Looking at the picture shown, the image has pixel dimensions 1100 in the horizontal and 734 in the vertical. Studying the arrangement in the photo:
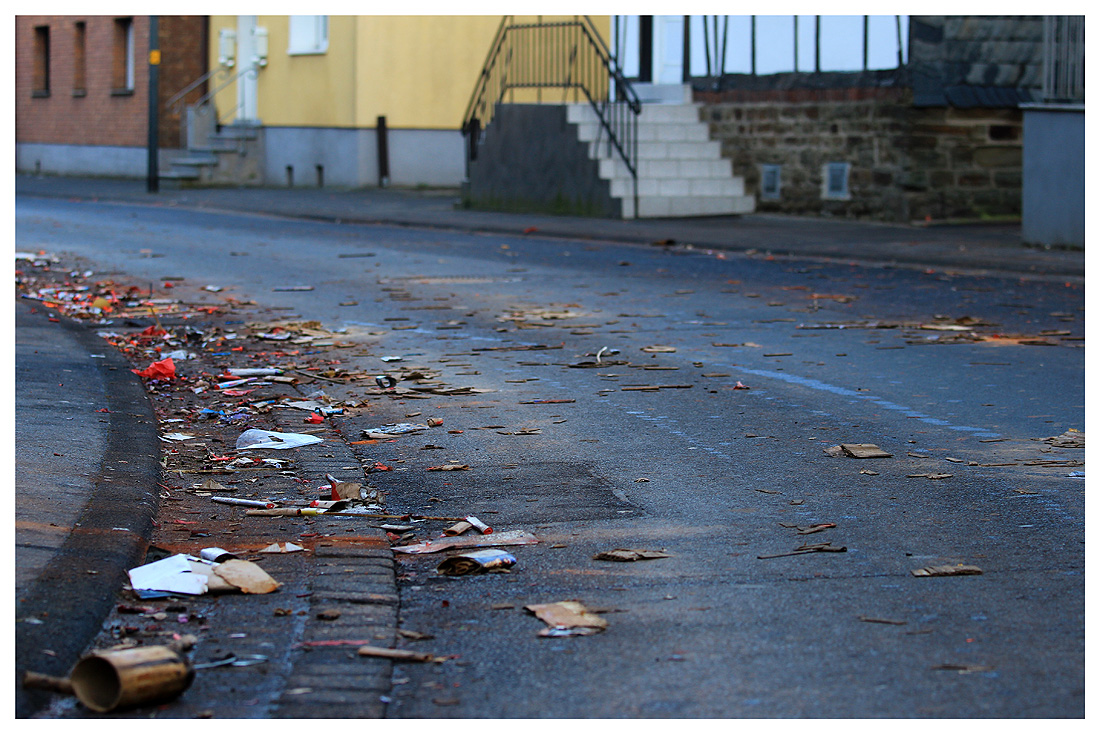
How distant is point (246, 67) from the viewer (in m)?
34.7

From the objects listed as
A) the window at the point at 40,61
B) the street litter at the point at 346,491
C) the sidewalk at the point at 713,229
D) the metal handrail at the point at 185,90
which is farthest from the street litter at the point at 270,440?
the window at the point at 40,61

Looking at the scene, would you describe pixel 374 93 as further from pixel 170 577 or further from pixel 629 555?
pixel 170 577

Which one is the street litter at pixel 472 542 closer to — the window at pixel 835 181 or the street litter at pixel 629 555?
the street litter at pixel 629 555

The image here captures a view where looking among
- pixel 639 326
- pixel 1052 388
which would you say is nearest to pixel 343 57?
pixel 639 326

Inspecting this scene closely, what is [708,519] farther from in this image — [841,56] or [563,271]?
[841,56]

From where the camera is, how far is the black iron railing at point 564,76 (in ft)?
73.8

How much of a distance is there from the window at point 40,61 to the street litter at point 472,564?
41314mm

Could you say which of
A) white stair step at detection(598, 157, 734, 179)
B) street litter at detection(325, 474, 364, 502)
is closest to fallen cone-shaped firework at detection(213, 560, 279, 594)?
street litter at detection(325, 474, 364, 502)

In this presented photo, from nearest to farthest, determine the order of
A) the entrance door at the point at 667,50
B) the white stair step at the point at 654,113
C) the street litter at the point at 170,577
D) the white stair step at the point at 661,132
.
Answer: the street litter at the point at 170,577 → the white stair step at the point at 661,132 → the white stair step at the point at 654,113 → the entrance door at the point at 667,50

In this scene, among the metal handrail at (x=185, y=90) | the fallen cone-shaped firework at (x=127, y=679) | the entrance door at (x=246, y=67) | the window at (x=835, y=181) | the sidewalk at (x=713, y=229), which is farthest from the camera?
the metal handrail at (x=185, y=90)

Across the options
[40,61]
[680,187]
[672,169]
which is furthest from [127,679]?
[40,61]

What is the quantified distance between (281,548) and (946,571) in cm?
205

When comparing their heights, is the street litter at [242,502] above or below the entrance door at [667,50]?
below
